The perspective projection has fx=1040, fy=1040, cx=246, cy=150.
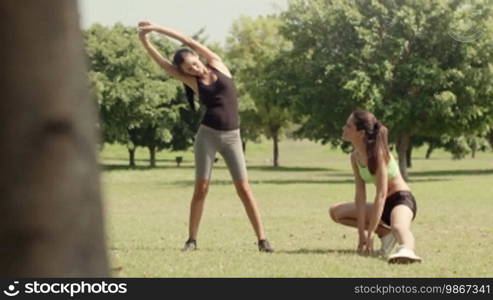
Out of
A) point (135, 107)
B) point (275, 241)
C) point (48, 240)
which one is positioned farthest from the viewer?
point (135, 107)

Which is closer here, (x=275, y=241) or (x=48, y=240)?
(x=48, y=240)

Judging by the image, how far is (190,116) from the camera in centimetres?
6938

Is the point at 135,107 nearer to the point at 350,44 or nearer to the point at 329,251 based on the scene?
the point at 350,44

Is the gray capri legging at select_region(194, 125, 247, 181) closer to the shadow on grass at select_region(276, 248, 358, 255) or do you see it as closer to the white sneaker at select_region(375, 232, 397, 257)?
the shadow on grass at select_region(276, 248, 358, 255)

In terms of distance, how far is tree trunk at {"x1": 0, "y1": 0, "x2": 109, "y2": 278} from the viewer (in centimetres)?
339

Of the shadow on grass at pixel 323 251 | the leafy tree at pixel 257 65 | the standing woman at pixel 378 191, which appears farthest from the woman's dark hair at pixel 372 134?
the leafy tree at pixel 257 65

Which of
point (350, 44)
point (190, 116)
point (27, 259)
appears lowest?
point (190, 116)

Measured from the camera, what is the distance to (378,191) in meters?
10.5

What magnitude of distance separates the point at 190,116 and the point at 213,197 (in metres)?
39.7

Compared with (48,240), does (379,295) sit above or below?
below

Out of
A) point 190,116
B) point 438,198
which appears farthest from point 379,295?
point 190,116

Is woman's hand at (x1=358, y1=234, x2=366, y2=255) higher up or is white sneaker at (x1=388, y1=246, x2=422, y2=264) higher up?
white sneaker at (x1=388, y1=246, x2=422, y2=264)

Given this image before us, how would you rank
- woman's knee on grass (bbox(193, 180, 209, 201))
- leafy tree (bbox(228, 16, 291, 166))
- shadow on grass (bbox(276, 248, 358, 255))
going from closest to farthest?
woman's knee on grass (bbox(193, 180, 209, 201)) < shadow on grass (bbox(276, 248, 358, 255)) < leafy tree (bbox(228, 16, 291, 166))

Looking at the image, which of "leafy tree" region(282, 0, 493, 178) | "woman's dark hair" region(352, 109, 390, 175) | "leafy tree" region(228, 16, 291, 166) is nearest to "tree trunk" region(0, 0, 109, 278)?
"woman's dark hair" region(352, 109, 390, 175)
